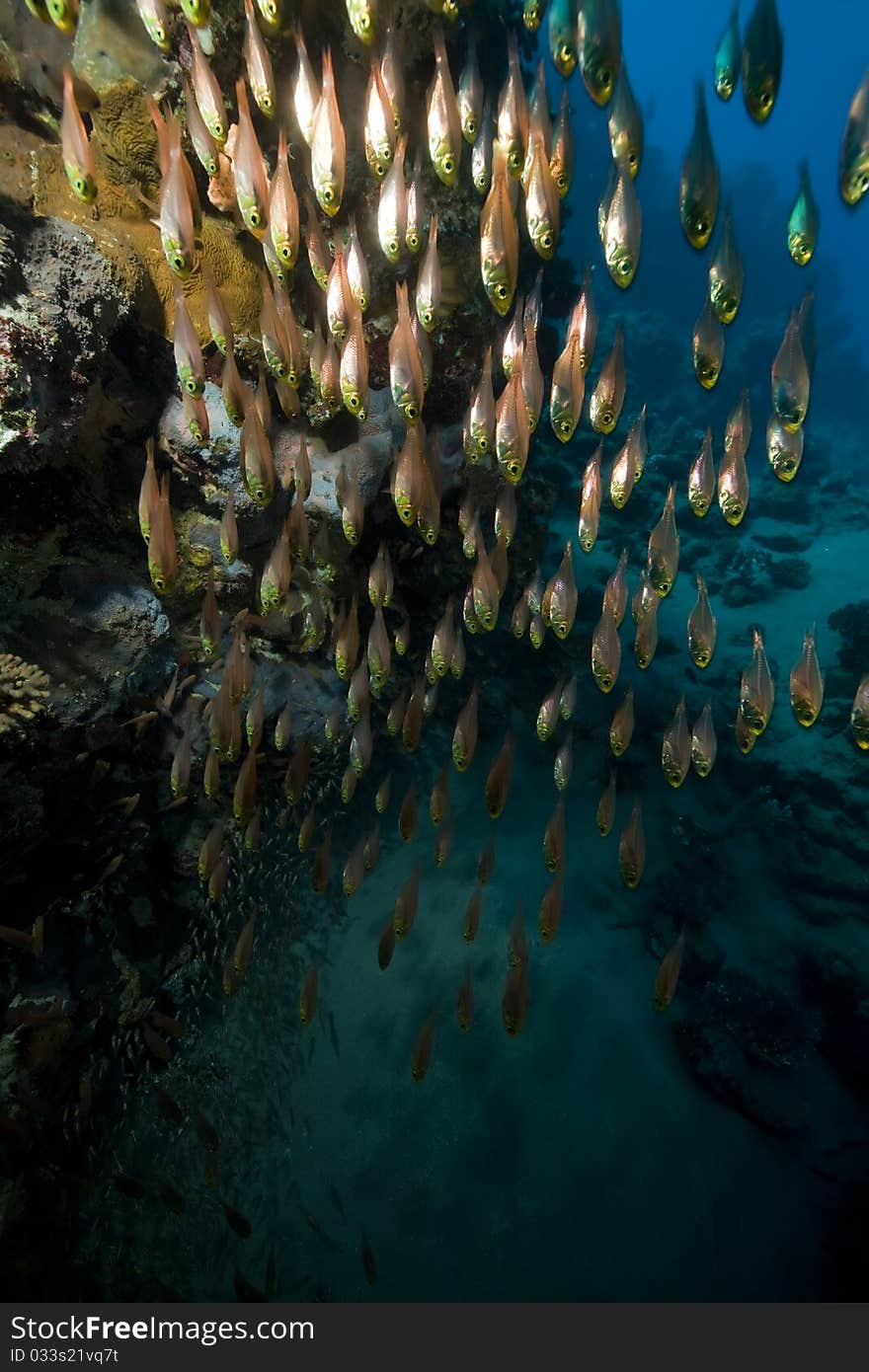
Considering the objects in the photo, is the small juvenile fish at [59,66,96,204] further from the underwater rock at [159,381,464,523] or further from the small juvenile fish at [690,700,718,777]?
the small juvenile fish at [690,700,718,777]

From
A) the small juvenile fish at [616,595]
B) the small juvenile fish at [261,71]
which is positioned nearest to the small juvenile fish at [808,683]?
the small juvenile fish at [616,595]

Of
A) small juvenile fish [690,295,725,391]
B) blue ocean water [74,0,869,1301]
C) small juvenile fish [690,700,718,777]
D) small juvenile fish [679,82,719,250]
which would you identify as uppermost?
small juvenile fish [679,82,719,250]

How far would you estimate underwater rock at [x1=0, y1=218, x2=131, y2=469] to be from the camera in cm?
380

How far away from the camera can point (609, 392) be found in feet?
13.4

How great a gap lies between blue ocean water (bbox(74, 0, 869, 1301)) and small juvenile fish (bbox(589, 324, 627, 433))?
280 cm

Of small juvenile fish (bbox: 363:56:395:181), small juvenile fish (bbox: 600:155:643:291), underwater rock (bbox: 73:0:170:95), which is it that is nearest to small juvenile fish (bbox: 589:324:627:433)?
small juvenile fish (bbox: 600:155:643:291)

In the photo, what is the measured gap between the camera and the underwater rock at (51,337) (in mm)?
3797

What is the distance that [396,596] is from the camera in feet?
24.3

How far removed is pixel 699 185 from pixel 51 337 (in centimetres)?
367

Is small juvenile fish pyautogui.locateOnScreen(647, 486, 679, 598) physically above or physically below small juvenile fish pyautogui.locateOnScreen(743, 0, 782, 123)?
below

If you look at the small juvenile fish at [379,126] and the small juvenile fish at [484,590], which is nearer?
the small juvenile fish at [379,126]

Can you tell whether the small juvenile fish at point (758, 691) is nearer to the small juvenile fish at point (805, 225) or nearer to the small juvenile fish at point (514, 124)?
the small juvenile fish at point (805, 225)

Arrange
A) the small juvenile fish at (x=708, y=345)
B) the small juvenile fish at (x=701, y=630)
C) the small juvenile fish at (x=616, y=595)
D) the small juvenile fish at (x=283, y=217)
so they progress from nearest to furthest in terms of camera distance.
Result: the small juvenile fish at (x=283, y=217)
the small juvenile fish at (x=708, y=345)
the small juvenile fish at (x=701, y=630)
the small juvenile fish at (x=616, y=595)

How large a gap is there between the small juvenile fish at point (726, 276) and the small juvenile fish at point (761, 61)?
456 mm
